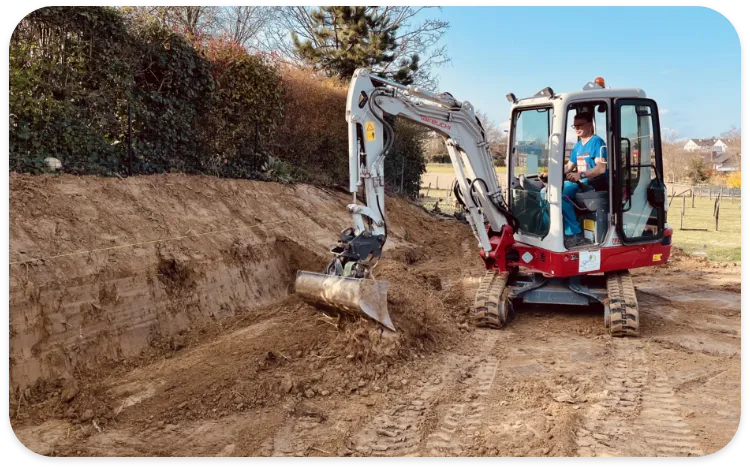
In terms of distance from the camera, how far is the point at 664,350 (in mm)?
6090

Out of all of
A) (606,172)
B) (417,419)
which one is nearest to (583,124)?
(606,172)

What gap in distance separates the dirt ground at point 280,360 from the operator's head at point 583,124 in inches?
88.3

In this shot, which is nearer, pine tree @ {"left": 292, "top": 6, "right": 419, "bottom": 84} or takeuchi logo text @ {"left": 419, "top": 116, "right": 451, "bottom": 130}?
takeuchi logo text @ {"left": 419, "top": 116, "right": 451, "bottom": 130}

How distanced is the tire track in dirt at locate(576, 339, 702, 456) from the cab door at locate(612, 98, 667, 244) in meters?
1.96

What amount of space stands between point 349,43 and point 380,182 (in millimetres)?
14856

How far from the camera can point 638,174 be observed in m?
6.89

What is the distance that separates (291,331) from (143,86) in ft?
18.2

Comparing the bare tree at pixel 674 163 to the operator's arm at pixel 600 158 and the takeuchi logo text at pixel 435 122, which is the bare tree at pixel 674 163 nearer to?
the operator's arm at pixel 600 158

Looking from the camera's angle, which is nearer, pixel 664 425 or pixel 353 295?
pixel 664 425

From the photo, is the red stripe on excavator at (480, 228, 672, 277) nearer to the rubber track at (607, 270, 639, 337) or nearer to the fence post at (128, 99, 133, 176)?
the rubber track at (607, 270, 639, 337)

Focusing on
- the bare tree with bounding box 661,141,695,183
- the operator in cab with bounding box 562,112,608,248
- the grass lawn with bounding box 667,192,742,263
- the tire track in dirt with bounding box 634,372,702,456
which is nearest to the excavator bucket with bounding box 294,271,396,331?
the tire track in dirt with bounding box 634,372,702,456

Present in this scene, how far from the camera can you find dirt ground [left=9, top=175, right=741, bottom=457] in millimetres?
4102

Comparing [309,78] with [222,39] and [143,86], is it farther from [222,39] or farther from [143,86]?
[143,86]

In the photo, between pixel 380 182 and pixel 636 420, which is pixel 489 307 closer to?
pixel 380 182
